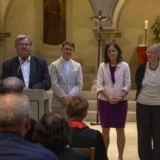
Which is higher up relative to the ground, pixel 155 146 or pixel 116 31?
pixel 116 31

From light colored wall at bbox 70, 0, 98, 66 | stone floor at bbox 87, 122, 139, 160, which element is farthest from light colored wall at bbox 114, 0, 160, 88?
stone floor at bbox 87, 122, 139, 160

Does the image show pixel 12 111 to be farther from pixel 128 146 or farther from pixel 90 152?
pixel 128 146

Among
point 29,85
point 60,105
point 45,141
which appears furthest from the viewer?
point 60,105

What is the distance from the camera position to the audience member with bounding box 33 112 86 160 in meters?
2.20

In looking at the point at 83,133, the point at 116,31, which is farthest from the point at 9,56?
the point at 83,133

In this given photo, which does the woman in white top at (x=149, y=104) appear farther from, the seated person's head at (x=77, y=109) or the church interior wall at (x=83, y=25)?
the church interior wall at (x=83, y=25)

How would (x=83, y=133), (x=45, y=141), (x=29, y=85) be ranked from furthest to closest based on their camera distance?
(x=29, y=85)
(x=83, y=133)
(x=45, y=141)

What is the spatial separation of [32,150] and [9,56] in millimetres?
9279

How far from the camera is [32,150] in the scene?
5.54 ft

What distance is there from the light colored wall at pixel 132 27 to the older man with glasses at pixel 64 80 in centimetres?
555

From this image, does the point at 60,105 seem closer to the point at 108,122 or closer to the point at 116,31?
the point at 108,122

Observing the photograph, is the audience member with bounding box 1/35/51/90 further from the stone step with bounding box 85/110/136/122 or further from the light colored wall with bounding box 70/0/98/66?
the light colored wall with bounding box 70/0/98/66

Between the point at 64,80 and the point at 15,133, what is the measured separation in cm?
308

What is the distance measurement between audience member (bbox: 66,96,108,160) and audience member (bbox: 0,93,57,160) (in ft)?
3.74
